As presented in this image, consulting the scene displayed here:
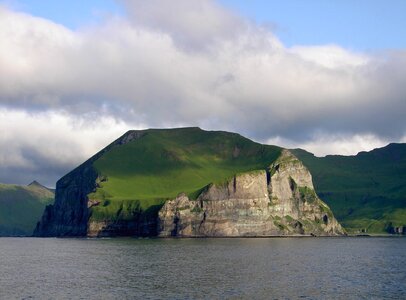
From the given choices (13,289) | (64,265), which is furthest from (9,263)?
(13,289)

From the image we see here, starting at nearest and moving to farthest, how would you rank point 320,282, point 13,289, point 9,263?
point 13,289, point 320,282, point 9,263

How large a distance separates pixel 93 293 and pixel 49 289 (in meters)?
10.0

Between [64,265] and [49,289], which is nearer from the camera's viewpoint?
[49,289]

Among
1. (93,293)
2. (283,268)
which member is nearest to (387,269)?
(283,268)

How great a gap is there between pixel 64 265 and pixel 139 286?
52815 mm

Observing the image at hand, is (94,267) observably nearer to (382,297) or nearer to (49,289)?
(49,289)

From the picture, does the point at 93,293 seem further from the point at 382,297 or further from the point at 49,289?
the point at 382,297

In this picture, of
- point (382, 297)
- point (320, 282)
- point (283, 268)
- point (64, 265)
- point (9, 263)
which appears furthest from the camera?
point (9, 263)

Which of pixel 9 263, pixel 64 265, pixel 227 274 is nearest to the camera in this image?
pixel 227 274

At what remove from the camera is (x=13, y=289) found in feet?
333

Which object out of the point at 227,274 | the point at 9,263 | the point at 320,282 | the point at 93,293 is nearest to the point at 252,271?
the point at 227,274

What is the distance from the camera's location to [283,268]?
141 meters

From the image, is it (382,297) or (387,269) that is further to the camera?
(387,269)

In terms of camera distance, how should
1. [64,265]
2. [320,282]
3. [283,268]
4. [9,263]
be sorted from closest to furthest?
1. [320,282]
2. [283,268]
3. [64,265]
4. [9,263]
